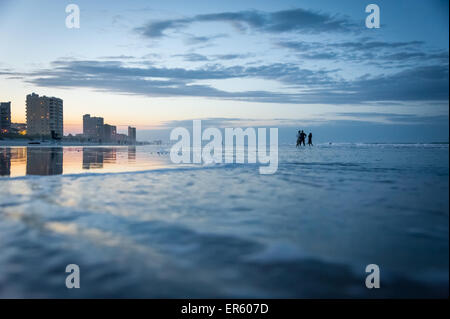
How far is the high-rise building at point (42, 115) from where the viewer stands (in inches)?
5349

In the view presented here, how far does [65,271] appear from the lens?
2318 mm

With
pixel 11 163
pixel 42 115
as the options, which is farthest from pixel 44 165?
pixel 42 115

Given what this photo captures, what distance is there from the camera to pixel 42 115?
136875mm

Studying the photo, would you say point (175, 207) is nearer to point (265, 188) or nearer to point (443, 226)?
point (265, 188)

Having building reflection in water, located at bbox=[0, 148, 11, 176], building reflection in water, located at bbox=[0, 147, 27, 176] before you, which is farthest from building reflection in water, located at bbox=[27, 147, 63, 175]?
building reflection in water, located at bbox=[0, 148, 11, 176]

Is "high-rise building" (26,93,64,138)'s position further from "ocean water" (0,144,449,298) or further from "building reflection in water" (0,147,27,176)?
"ocean water" (0,144,449,298)

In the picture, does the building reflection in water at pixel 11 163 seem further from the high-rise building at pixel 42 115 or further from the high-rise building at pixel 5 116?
the high-rise building at pixel 42 115

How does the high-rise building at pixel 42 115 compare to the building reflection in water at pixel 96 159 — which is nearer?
the building reflection in water at pixel 96 159

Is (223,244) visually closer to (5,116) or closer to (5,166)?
(5,166)

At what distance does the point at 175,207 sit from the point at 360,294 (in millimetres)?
3047

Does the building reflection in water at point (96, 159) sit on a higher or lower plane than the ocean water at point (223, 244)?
higher

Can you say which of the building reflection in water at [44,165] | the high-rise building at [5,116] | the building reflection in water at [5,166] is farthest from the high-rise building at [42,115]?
the building reflection in water at [5,166]

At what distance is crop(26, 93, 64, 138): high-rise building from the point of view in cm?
13588
